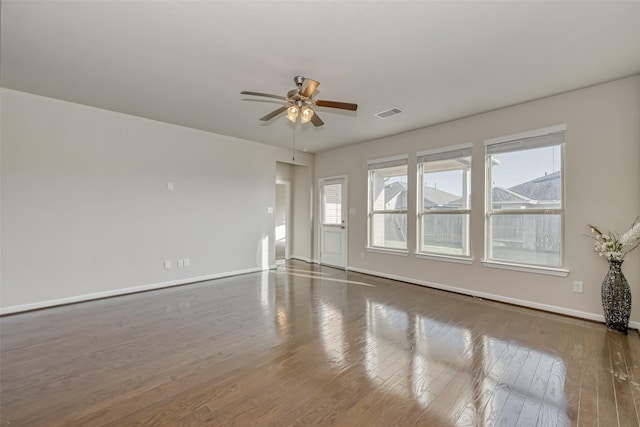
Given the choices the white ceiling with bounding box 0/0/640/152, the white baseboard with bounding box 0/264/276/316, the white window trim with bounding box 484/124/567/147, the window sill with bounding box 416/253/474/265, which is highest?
the white ceiling with bounding box 0/0/640/152

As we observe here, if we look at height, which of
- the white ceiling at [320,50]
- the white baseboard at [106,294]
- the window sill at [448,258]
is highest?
the white ceiling at [320,50]

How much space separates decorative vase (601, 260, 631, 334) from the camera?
3037 mm

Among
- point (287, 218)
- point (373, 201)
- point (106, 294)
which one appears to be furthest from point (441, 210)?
point (106, 294)

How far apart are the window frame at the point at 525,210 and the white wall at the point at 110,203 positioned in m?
4.30

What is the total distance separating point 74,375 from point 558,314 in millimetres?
5114

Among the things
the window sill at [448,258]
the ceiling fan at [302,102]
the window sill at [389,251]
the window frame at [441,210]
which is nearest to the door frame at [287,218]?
the window sill at [389,251]

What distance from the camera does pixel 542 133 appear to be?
12.3 ft

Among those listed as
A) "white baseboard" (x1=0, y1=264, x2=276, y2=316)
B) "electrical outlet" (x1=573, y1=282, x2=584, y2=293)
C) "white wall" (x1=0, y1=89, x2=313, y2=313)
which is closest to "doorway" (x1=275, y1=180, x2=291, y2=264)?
"white wall" (x1=0, y1=89, x2=313, y2=313)

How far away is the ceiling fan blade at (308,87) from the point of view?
2.70 m

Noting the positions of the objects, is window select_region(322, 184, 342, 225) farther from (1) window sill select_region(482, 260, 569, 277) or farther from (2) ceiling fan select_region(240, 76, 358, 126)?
(2) ceiling fan select_region(240, 76, 358, 126)

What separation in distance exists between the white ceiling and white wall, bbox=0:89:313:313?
51cm

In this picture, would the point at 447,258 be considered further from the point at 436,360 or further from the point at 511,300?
the point at 436,360

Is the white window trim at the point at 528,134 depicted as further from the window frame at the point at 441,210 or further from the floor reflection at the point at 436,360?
the floor reflection at the point at 436,360

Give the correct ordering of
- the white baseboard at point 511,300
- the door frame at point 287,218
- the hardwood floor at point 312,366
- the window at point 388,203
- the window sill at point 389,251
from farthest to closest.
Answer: the door frame at point 287,218, the window at point 388,203, the window sill at point 389,251, the white baseboard at point 511,300, the hardwood floor at point 312,366
